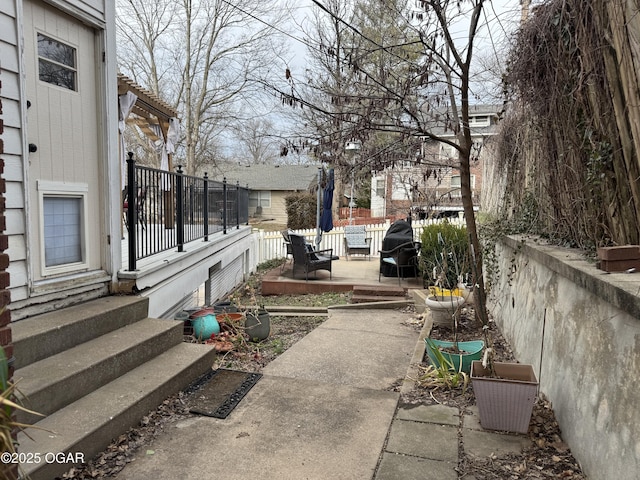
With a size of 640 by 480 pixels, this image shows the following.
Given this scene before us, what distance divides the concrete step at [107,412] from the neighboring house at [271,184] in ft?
89.4

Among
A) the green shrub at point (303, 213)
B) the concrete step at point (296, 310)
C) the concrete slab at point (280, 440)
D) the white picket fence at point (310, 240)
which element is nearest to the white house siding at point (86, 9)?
the concrete slab at point (280, 440)

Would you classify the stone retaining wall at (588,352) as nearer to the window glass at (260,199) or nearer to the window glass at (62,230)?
the window glass at (62,230)

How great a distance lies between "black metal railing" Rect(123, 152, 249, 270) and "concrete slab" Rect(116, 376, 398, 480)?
189 cm

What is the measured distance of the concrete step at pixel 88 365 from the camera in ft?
8.32

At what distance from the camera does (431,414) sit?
319 centimetres

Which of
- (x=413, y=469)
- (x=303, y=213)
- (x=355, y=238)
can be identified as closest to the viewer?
(x=413, y=469)

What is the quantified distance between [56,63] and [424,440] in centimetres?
404

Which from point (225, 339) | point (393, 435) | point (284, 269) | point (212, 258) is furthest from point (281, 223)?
point (393, 435)

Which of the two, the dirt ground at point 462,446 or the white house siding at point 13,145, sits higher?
the white house siding at point 13,145

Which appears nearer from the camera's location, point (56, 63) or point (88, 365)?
point (88, 365)

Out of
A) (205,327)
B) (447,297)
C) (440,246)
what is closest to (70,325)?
(205,327)

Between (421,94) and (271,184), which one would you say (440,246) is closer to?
(421,94)

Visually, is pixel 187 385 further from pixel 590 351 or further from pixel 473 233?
pixel 473 233

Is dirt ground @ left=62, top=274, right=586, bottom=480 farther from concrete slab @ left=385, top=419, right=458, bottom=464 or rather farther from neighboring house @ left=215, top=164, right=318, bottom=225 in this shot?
neighboring house @ left=215, top=164, right=318, bottom=225
